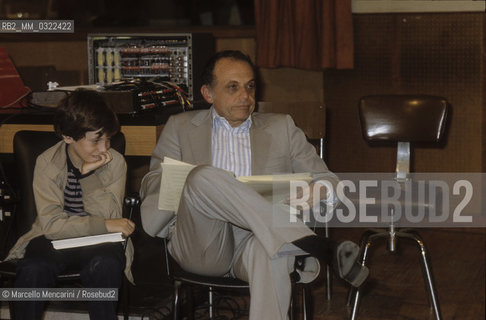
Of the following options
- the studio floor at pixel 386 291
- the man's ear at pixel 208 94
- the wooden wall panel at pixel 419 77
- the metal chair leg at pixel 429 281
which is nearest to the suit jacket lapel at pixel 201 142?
the man's ear at pixel 208 94

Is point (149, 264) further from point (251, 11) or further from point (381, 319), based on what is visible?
point (251, 11)

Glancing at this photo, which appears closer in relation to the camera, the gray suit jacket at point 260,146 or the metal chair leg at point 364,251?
the gray suit jacket at point 260,146

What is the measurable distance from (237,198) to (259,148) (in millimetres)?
485

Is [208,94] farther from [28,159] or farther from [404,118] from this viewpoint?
[404,118]

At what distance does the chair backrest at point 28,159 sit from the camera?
2.92m

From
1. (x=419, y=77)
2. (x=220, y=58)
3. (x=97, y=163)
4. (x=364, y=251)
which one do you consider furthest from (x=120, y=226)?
A: (x=419, y=77)

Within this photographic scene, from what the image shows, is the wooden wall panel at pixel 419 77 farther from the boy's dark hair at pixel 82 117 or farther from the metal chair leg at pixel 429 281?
the boy's dark hair at pixel 82 117

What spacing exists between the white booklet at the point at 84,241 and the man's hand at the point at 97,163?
0.89 ft

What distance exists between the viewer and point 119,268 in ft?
8.71

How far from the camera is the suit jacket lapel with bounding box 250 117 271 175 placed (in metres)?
2.89

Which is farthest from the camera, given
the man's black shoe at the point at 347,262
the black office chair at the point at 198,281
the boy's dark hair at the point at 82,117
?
the boy's dark hair at the point at 82,117

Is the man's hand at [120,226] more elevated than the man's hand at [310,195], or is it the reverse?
the man's hand at [310,195]

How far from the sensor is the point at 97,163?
9.07ft

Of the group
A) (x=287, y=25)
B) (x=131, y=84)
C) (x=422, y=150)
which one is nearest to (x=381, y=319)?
(x=131, y=84)
